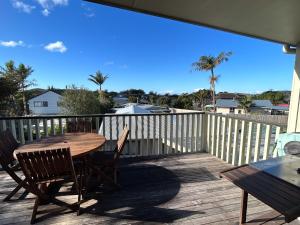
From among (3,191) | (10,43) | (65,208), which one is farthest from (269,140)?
(10,43)

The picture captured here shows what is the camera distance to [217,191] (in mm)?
2684

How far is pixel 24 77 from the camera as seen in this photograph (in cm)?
2255

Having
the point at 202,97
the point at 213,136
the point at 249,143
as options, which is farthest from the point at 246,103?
the point at 249,143

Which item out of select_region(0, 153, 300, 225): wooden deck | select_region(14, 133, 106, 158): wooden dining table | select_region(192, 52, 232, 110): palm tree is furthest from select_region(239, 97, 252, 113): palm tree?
select_region(14, 133, 106, 158): wooden dining table

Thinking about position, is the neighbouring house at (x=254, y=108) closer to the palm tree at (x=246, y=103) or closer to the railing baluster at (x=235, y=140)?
the palm tree at (x=246, y=103)

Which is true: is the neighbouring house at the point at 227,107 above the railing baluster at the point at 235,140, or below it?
below

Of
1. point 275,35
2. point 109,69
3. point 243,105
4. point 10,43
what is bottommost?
point 243,105

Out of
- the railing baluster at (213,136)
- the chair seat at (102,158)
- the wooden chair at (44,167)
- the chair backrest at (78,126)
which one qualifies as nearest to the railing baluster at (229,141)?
the railing baluster at (213,136)

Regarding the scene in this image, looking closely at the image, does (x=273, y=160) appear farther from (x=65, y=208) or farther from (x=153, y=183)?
(x=65, y=208)

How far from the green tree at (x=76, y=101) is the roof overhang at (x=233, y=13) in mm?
16631

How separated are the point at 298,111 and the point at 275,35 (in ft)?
3.65

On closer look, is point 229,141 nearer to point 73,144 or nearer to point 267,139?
point 267,139

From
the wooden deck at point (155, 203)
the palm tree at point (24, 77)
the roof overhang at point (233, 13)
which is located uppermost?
the palm tree at point (24, 77)

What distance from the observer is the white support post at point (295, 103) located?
2652 mm
